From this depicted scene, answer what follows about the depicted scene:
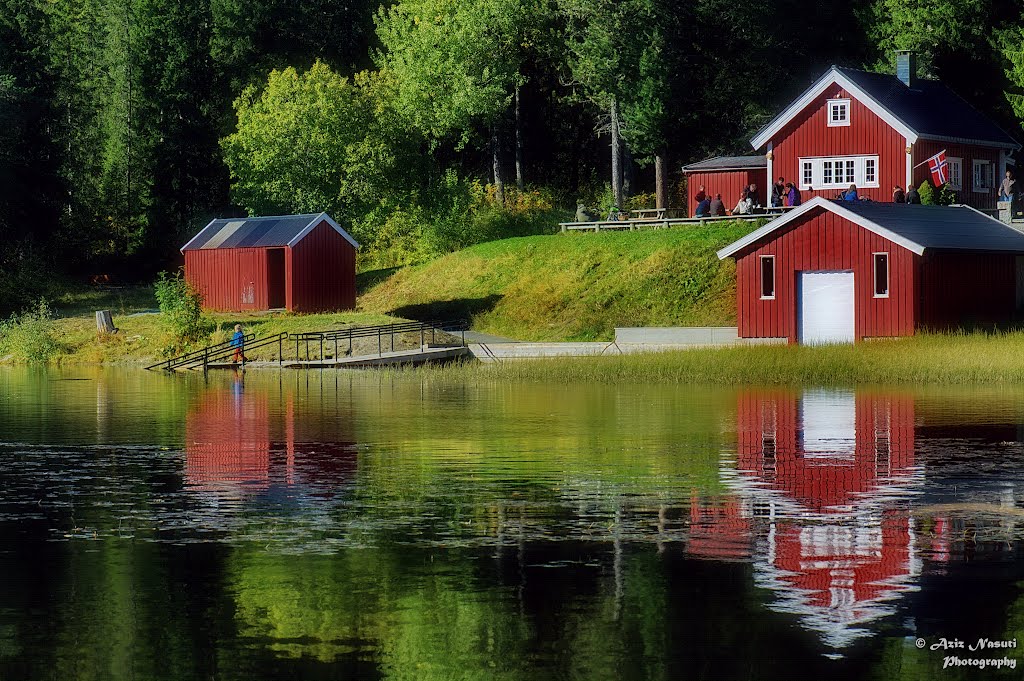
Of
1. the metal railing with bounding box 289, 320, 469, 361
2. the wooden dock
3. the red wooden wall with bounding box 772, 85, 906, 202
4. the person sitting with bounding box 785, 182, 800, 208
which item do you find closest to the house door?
the metal railing with bounding box 289, 320, 469, 361

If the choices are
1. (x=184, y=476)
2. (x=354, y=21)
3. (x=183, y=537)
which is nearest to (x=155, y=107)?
(x=354, y=21)

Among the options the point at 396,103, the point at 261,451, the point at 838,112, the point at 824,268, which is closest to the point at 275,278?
the point at 396,103

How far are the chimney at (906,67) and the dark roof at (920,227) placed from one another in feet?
42.0

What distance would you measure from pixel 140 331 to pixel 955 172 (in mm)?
34162

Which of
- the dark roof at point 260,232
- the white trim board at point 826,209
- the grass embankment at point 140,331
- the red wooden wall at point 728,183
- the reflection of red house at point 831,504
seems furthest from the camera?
the red wooden wall at point 728,183

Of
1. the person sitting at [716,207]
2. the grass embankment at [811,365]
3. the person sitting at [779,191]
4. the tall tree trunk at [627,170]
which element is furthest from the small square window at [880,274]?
the tall tree trunk at [627,170]

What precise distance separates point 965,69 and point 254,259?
36079 mm

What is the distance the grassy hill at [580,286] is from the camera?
6384 centimetres

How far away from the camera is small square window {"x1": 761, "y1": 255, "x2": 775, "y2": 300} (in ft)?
187

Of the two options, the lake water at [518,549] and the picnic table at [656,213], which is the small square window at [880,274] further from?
the lake water at [518,549]

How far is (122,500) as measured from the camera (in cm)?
2236

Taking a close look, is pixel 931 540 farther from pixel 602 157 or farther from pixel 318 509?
pixel 602 157

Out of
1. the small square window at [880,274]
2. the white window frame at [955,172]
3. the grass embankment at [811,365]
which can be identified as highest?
the white window frame at [955,172]

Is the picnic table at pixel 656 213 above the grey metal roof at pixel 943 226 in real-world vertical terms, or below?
above
